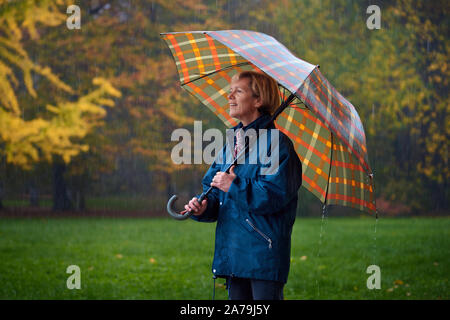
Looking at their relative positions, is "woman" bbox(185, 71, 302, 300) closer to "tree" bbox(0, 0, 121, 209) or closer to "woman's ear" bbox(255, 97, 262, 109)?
"woman's ear" bbox(255, 97, 262, 109)

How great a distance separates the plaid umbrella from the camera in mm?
2617

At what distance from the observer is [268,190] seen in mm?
2564

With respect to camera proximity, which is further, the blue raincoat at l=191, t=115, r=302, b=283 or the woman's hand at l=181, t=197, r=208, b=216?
the woman's hand at l=181, t=197, r=208, b=216

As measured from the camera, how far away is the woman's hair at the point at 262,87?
9.20ft

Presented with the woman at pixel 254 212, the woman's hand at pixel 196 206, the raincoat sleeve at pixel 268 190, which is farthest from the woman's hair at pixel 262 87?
the woman's hand at pixel 196 206

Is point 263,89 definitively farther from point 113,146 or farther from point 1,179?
point 1,179

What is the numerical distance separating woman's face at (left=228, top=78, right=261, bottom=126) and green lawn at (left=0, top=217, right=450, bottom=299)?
3.56 m
